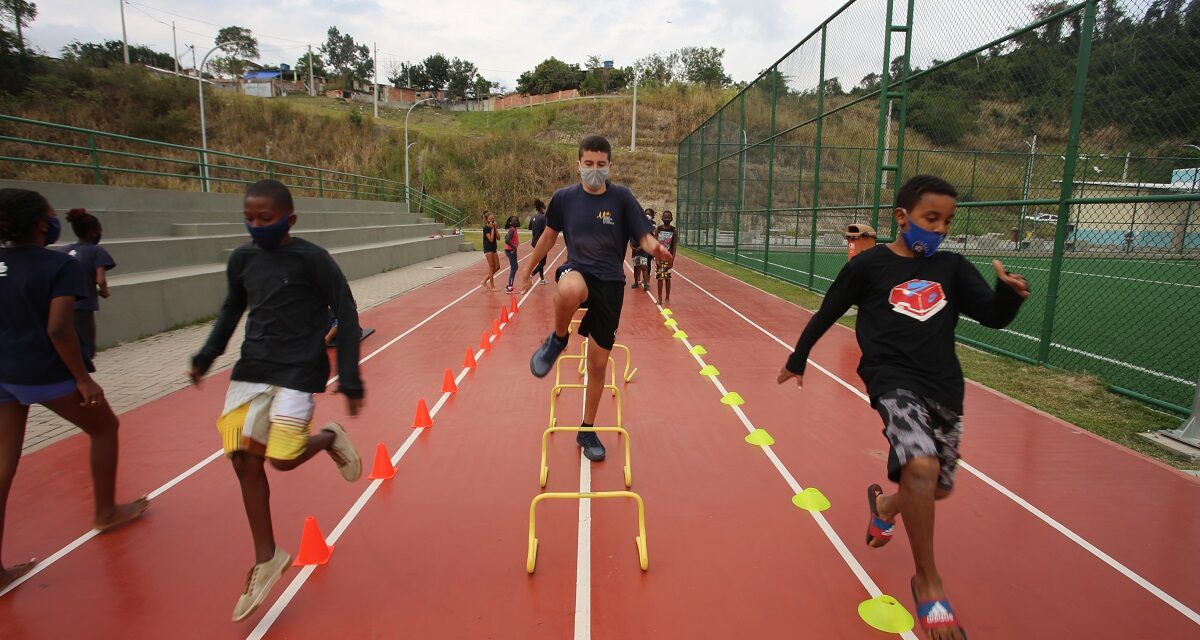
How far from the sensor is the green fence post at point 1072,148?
278 inches

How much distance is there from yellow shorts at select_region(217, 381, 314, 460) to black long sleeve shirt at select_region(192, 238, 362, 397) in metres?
0.05

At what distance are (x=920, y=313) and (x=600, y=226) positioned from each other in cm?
204

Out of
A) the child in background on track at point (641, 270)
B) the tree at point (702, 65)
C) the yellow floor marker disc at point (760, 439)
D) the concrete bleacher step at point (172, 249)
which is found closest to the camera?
the yellow floor marker disc at point (760, 439)

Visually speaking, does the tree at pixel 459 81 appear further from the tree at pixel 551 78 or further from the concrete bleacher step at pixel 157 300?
the concrete bleacher step at pixel 157 300

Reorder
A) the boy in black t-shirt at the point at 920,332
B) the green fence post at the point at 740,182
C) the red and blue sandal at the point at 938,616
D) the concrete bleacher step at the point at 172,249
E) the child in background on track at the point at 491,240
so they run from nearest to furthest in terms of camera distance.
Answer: the red and blue sandal at the point at 938,616
the boy in black t-shirt at the point at 920,332
the concrete bleacher step at the point at 172,249
the child in background on track at the point at 491,240
the green fence post at the point at 740,182

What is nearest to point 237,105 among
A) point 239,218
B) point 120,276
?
point 239,218

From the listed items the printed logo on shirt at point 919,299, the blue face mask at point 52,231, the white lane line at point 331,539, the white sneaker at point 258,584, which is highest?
the blue face mask at point 52,231

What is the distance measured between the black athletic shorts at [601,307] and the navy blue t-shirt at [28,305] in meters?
2.64

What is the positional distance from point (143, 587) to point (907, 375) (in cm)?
392

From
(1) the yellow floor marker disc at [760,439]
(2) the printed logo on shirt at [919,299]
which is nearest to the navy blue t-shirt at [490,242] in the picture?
(1) the yellow floor marker disc at [760,439]

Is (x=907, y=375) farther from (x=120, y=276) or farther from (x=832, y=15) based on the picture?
(x=832, y=15)

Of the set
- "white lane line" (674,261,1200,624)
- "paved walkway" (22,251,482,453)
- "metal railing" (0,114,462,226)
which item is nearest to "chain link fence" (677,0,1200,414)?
"white lane line" (674,261,1200,624)

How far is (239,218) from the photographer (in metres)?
14.6

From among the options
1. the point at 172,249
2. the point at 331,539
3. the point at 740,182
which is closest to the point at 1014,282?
the point at 331,539
